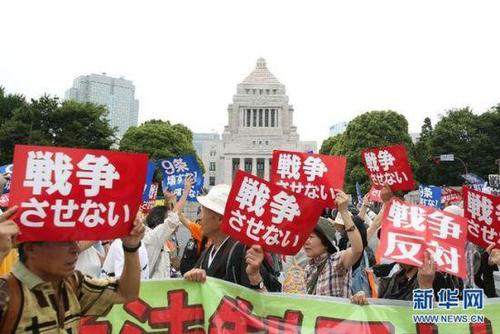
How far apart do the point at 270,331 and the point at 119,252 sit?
1828 mm

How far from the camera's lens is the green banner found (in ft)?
11.9

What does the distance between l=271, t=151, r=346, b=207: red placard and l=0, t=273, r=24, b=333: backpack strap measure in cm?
293

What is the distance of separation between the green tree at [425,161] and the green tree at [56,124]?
27014mm

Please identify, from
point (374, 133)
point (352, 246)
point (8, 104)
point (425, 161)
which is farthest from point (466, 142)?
point (352, 246)

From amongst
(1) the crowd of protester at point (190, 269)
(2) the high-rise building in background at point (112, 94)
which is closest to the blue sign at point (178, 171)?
(1) the crowd of protester at point (190, 269)

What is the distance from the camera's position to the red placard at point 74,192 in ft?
7.54

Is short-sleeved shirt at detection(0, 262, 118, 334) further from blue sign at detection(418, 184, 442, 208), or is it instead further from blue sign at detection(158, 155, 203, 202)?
blue sign at detection(418, 184, 442, 208)

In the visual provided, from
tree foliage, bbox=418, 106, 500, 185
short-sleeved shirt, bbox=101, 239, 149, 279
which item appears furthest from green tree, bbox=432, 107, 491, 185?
short-sleeved shirt, bbox=101, 239, 149, 279

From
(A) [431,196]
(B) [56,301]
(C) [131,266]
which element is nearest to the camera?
(B) [56,301]

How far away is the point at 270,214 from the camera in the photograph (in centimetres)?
356

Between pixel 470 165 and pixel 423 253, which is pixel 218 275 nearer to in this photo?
pixel 423 253

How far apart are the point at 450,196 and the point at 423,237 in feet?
26.1

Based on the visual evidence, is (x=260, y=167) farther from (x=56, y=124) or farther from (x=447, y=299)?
(x=447, y=299)

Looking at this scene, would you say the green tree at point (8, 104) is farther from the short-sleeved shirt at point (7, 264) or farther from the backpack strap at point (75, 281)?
the backpack strap at point (75, 281)
